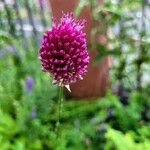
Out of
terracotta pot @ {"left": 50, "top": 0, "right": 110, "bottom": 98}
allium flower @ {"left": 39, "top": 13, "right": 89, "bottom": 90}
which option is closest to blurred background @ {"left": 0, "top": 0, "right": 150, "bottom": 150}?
terracotta pot @ {"left": 50, "top": 0, "right": 110, "bottom": 98}

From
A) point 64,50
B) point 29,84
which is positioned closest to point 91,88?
point 29,84

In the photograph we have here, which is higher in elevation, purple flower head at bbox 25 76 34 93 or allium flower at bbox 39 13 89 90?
allium flower at bbox 39 13 89 90

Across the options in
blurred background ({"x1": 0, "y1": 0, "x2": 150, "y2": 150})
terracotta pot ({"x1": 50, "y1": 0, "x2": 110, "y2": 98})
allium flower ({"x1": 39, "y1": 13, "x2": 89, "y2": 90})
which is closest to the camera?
allium flower ({"x1": 39, "y1": 13, "x2": 89, "y2": 90})

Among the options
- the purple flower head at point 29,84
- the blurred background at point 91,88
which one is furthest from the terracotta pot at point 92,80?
the purple flower head at point 29,84

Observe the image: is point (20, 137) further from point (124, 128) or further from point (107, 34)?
point (107, 34)

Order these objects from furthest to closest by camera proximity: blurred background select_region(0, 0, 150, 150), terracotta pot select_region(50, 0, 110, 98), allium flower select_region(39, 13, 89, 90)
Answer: terracotta pot select_region(50, 0, 110, 98), blurred background select_region(0, 0, 150, 150), allium flower select_region(39, 13, 89, 90)

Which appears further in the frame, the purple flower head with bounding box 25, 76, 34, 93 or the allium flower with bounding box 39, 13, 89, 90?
the purple flower head with bounding box 25, 76, 34, 93

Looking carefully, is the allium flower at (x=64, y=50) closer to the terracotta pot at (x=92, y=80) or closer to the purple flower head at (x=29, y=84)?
the purple flower head at (x=29, y=84)

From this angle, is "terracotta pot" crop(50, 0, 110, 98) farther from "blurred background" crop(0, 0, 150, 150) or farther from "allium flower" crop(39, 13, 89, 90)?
"allium flower" crop(39, 13, 89, 90)

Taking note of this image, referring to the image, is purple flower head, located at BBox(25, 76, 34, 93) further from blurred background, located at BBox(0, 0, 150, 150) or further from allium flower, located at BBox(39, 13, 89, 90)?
allium flower, located at BBox(39, 13, 89, 90)
